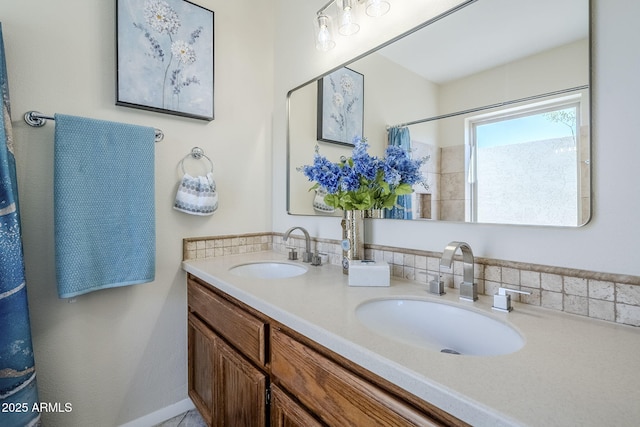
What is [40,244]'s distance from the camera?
1.20m

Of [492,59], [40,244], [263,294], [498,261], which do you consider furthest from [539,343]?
[40,244]

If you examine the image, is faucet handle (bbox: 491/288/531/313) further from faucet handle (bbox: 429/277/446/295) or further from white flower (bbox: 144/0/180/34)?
white flower (bbox: 144/0/180/34)

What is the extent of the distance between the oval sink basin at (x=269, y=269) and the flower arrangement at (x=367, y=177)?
0.48 meters

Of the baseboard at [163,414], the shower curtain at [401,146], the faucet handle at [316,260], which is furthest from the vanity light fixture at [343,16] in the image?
the baseboard at [163,414]

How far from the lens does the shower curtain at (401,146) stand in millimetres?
1141

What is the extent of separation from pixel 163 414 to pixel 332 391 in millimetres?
1324

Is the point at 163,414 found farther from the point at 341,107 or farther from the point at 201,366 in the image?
the point at 341,107

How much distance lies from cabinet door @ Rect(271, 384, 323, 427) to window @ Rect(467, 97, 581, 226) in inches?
30.7

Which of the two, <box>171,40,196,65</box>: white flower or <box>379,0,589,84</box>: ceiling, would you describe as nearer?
<box>379,0,589,84</box>: ceiling

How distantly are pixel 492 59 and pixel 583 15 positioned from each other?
23 cm

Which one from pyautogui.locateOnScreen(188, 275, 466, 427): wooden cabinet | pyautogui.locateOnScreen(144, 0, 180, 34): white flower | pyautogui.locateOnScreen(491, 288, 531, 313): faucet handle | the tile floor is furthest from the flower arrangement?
the tile floor

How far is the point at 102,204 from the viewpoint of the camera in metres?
1.24

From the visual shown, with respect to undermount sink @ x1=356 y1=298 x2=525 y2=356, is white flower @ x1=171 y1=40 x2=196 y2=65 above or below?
above

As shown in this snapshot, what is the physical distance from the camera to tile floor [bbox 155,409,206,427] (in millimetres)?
1483
